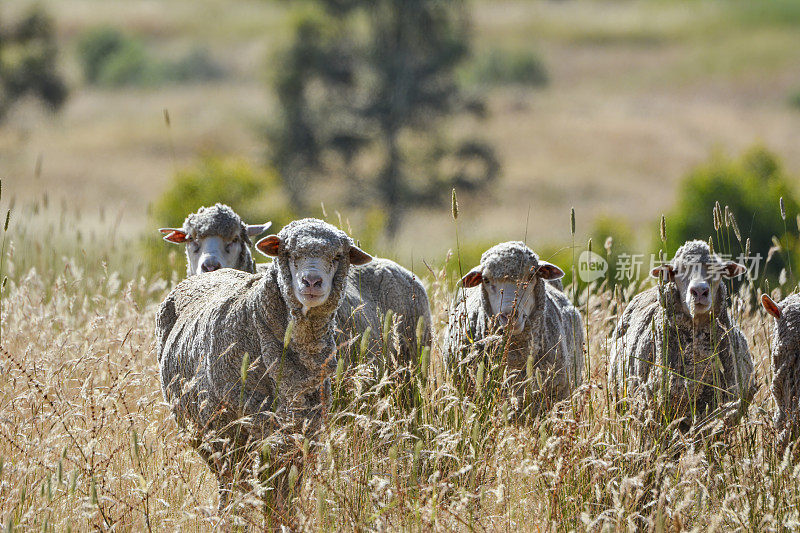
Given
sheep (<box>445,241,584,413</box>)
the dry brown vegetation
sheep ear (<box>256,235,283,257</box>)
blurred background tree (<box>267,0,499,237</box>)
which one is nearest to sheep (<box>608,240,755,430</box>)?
sheep (<box>445,241,584,413</box>)

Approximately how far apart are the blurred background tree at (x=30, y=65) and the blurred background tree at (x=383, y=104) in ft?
29.7

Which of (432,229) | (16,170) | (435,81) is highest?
(435,81)

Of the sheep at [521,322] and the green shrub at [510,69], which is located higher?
the green shrub at [510,69]

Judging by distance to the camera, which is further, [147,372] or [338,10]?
A: [338,10]

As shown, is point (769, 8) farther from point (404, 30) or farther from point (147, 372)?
point (147, 372)

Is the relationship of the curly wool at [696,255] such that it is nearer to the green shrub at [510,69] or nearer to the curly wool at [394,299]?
the curly wool at [394,299]

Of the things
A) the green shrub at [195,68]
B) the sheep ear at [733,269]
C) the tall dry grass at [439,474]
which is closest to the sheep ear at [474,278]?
the tall dry grass at [439,474]

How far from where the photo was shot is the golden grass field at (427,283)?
4.66 meters

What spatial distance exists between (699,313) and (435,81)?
30.9 m

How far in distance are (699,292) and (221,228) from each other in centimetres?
331

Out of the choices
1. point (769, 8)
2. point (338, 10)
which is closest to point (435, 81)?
point (338, 10)

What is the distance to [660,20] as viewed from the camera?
303ft

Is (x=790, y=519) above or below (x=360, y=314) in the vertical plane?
below

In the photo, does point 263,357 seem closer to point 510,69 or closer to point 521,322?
point 521,322
